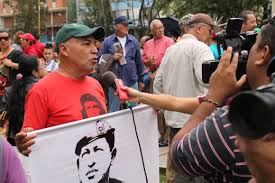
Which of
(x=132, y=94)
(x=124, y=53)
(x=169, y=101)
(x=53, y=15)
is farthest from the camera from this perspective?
(x=53, y=15)

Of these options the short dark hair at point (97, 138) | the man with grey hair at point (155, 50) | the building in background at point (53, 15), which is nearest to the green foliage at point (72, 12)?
the building in background at point (53, 15)

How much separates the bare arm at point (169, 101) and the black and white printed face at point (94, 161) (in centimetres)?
37

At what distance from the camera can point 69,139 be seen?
313 cm

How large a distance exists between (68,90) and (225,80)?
1590 millimetres

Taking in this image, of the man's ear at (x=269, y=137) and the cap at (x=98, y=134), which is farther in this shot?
the cap at (x=98, y=134)

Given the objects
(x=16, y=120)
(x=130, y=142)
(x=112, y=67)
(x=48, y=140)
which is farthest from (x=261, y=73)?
(x=112, y=67)

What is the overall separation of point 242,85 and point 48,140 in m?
1.42

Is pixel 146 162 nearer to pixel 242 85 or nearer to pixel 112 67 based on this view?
pixel 242 85

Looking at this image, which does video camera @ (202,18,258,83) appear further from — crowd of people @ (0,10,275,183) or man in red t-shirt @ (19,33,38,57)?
man in red t-shirt @ (19,33,38,57)

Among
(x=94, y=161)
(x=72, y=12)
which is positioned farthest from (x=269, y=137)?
(x=72, y=12)

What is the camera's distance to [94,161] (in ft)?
Answer: 10.7

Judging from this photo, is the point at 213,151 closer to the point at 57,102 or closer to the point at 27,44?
the point at 57,102

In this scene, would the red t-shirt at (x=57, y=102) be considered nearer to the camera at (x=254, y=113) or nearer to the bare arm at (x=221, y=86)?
the bare arm at (x=221, y=86)

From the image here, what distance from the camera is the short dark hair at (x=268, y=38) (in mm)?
1798
